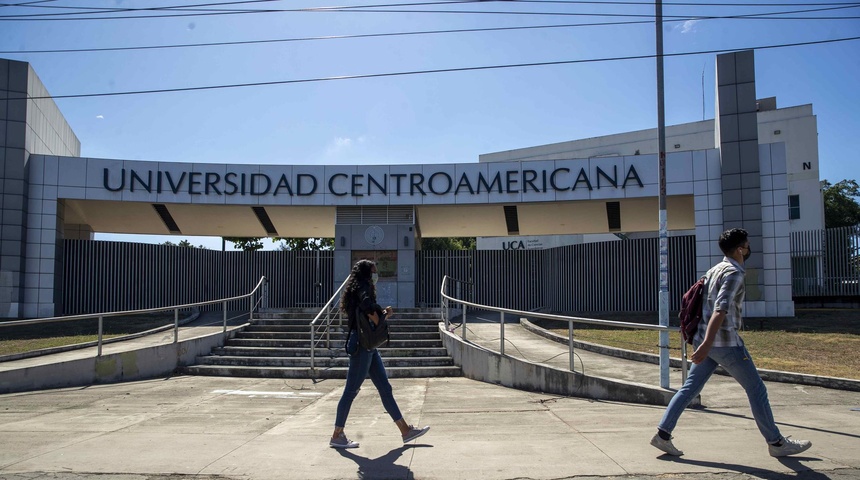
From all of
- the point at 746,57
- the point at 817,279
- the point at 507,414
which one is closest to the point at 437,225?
the point at 746,57

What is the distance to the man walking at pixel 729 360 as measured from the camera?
4.53 m

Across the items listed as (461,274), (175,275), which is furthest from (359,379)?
(175,275)

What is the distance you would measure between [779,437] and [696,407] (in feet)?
7.89

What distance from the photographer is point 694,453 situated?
190 inches

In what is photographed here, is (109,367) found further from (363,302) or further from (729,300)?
(729,300)

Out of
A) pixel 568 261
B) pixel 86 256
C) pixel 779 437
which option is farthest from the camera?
pixel 568 261

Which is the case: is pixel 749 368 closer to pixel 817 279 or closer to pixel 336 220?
pixel 336 220

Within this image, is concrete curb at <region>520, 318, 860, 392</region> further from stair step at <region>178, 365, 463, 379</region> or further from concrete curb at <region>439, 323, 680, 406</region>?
stair step at <region>178, 365, 463, 379</region>

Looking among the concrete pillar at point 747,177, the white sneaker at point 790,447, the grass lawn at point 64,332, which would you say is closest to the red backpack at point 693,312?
the white sneaker at point 790,447

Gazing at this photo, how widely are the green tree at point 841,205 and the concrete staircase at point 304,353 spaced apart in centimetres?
4160

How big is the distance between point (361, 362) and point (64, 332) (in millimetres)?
12306

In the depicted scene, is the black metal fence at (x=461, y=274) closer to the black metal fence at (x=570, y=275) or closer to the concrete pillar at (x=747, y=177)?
the black metal fence at (x=570, y=275)

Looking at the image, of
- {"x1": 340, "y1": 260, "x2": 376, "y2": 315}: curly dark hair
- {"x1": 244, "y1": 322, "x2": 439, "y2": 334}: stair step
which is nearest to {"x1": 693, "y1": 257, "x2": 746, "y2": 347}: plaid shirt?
{"x1": 340, "y1": 260, "x2": 376, "y2": 315}: curly dark hair

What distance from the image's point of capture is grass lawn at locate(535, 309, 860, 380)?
9164 mm
